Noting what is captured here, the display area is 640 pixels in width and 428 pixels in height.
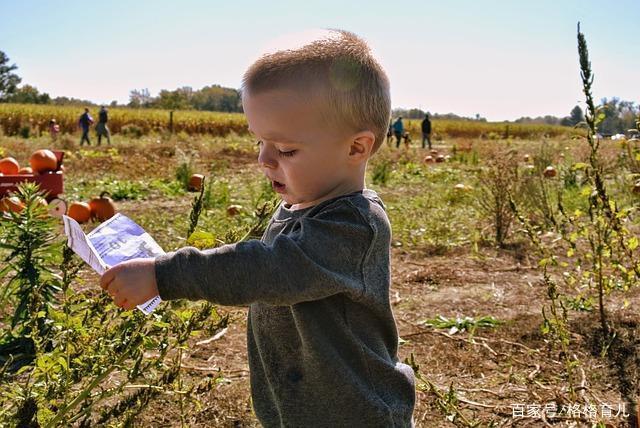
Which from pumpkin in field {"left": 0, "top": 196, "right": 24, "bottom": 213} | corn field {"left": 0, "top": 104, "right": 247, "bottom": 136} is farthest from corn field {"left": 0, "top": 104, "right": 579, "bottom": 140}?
pumpkin in field {"left": 0, "top": 196, "right": 24, "bottom": 213}

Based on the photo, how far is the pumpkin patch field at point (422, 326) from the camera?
1647 mm

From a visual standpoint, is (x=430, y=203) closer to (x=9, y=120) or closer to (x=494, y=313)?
(x=494, y=313)

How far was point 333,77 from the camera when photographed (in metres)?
1.39

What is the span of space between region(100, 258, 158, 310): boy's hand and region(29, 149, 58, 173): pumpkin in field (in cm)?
672

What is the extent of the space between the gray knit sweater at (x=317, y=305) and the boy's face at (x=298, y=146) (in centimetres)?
5

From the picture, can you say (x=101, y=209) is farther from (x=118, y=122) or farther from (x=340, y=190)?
(x=118, y=122)

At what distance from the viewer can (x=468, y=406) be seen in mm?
2885

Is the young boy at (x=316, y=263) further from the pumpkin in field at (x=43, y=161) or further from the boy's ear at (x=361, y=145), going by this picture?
the pumpkin in field at (x=43, y=161)

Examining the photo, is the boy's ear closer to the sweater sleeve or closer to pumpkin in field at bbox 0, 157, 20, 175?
the sweater sleeve

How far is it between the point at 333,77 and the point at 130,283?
1.95 ft

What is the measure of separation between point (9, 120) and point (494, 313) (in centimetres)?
2931

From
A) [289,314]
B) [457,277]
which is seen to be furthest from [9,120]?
[289,314]

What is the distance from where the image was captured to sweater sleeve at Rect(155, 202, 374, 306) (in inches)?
49.2

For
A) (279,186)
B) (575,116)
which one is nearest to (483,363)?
(575,116)
